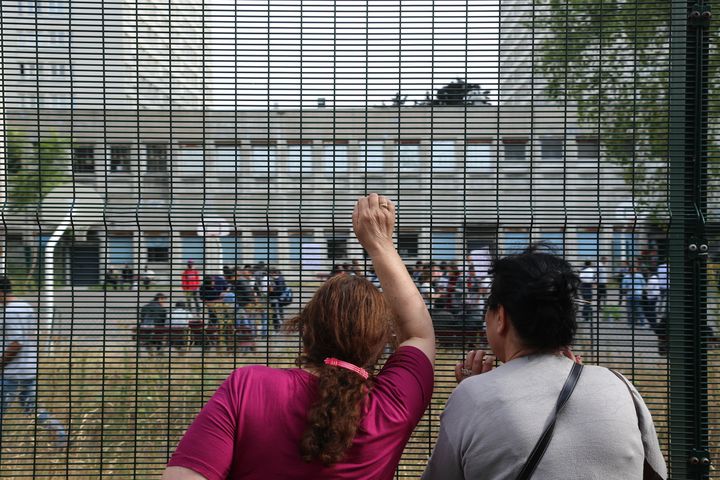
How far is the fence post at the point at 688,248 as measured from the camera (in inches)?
144

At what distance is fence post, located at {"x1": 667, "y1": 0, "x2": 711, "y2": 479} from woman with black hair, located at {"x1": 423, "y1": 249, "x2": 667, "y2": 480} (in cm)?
154

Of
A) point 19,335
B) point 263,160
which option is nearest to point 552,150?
point 263,160

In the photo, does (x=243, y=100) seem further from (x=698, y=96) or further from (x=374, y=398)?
(x=698, y=96)

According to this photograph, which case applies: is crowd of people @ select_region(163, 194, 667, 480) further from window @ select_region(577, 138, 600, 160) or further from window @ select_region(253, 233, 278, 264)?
window @ select_region(577, 138, 600, 160)

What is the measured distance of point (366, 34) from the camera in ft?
12.7

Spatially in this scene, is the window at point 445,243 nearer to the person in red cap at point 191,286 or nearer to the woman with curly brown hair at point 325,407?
the person in red cap at point 191,286

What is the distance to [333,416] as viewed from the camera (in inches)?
81.4

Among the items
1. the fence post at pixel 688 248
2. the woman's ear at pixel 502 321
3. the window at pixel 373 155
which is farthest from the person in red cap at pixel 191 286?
the fence post at pixel 688 248

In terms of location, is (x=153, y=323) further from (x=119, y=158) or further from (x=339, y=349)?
(x=339, y=349)

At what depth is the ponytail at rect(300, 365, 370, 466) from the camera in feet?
6.72

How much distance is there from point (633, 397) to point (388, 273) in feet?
3.13

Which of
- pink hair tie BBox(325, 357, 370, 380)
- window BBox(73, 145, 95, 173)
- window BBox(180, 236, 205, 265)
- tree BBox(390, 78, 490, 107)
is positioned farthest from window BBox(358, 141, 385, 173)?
pink hair tie BBox(325, 357, 370, 380)

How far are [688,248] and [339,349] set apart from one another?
7.72 ft

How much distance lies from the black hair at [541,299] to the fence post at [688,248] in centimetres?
174
